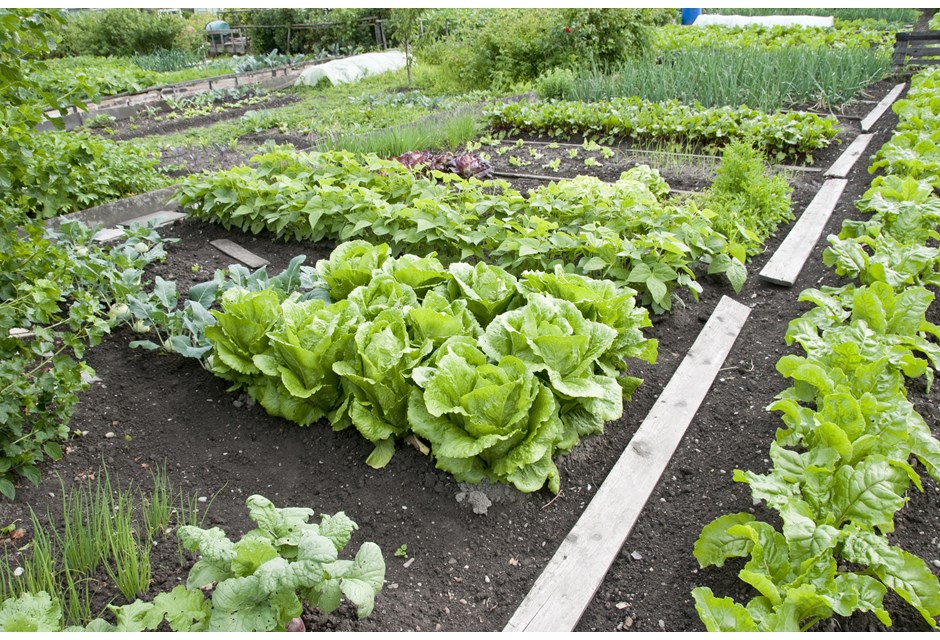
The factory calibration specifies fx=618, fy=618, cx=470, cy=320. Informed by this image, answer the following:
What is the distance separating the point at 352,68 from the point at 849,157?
9443mm

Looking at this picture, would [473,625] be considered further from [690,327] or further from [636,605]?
[690,327]

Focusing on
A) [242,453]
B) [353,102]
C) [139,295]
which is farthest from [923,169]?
[353,102]

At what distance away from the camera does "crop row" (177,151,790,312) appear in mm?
3297

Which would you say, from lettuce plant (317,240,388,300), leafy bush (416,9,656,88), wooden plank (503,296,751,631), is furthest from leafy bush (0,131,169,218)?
leafy bush (416,9,656,88)

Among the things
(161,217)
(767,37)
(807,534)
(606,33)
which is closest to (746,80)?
(606,33)

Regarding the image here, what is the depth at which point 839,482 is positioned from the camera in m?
1.81

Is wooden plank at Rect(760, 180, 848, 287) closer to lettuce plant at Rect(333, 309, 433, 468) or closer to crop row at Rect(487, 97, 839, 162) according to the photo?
crop row at Rect(487, 97, 839, 162)

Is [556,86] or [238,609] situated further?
[556,86]

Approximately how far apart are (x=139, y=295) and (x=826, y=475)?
3.01m

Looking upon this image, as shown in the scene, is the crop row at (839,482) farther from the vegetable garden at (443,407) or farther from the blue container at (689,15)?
the blue container at (689,15)

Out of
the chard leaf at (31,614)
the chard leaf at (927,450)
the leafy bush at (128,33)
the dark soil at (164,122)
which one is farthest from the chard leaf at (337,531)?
the leafy bush at (128,33)

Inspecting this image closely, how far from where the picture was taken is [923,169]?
4.21 meters

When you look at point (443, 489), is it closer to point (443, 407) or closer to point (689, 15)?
point (443, 407)

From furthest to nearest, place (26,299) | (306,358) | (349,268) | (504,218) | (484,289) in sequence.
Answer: (504,218) → (349,268) → (484,289) → (306,358) → (26,299)
